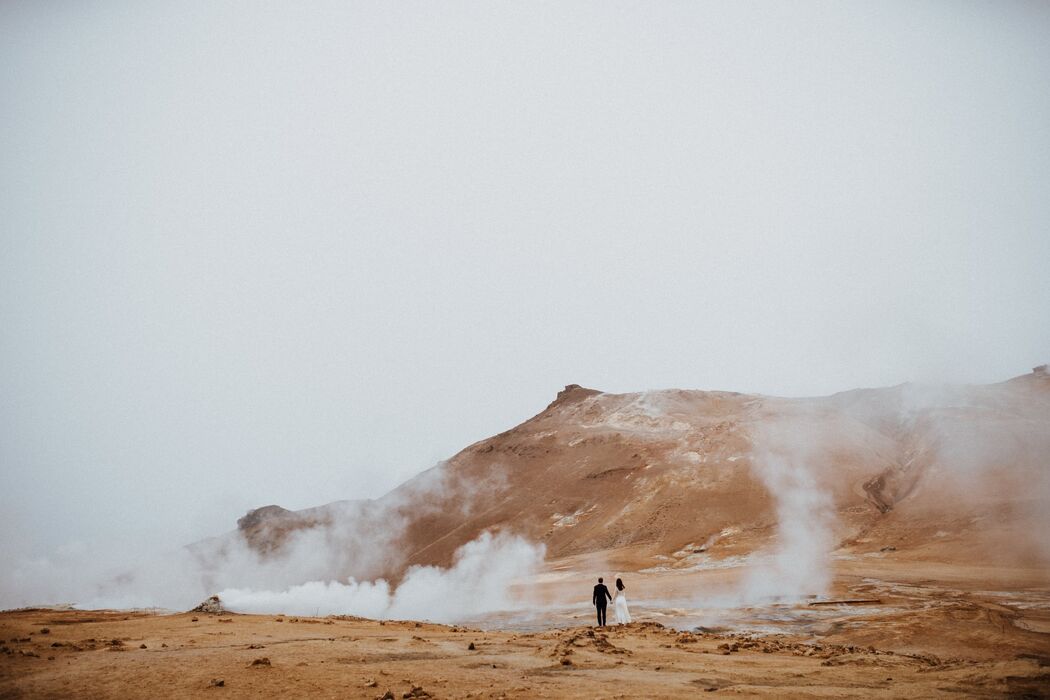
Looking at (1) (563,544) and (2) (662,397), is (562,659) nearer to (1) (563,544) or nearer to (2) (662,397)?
(1) (563,544)

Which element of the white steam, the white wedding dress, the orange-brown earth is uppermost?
the orange-brown earth

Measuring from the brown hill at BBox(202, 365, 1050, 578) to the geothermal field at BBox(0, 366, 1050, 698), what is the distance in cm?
28

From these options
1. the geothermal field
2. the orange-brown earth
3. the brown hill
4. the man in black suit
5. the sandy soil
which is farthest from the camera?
the brown hill

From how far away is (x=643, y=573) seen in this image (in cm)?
4256

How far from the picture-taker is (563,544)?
58.3 m

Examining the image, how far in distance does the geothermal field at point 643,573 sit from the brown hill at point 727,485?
280mm

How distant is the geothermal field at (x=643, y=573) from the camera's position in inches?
455

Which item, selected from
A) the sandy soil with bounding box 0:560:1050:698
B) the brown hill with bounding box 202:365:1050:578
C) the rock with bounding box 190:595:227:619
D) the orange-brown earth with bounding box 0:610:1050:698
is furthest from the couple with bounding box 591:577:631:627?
the brown hill with bounding box 202:365:1050:578

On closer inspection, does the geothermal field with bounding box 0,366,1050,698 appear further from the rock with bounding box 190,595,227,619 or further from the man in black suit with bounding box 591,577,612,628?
the man in black suit with bounding box 591,577,612,628

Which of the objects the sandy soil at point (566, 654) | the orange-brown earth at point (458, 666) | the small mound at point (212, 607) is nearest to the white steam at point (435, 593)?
the small mound at point (212, 607)

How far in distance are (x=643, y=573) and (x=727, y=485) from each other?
16853mm

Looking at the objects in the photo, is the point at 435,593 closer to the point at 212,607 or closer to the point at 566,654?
the point at 212,607

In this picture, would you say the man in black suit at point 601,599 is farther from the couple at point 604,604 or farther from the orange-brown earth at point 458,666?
the orange-brown earth at point 458,666

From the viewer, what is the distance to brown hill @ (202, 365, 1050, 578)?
141 feet
